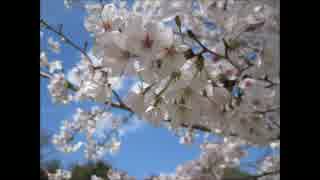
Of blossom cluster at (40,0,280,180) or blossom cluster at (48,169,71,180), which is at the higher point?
blossom cluster at (40,0,280,180)

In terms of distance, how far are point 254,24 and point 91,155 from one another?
1.87 meters

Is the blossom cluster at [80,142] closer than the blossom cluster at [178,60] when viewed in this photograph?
No

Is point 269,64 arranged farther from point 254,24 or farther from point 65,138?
point 65,138

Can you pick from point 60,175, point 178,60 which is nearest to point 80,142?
point 60,175

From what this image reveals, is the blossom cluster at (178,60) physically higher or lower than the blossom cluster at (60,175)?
higher

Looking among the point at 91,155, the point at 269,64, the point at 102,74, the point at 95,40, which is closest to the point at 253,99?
the point at 269,64

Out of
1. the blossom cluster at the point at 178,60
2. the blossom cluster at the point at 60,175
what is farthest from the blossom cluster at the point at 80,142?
the blossom cluster at the point at 178,60

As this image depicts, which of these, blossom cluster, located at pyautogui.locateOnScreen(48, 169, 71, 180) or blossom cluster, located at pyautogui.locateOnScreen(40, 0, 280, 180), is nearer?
blossom cluster, located at pyautogui.locateOnScreen(40, 0, 280, 180)

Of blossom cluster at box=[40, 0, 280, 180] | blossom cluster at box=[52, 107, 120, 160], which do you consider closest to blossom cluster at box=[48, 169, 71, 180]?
blossom cluster at box=[52, 107, 120, 160]

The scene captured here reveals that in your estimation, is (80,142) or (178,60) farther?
(80,142)

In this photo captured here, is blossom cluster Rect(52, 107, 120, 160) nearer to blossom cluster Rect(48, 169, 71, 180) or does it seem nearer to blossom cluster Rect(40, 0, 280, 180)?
blossom cluster Rect(48, 169, 71, 180)

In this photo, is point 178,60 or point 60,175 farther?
point 60,175

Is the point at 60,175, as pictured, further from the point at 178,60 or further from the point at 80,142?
the point at 178,60

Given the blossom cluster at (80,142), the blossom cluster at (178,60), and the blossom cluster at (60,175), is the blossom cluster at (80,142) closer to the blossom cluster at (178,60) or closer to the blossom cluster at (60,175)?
the blossom cluster at (60,175)
